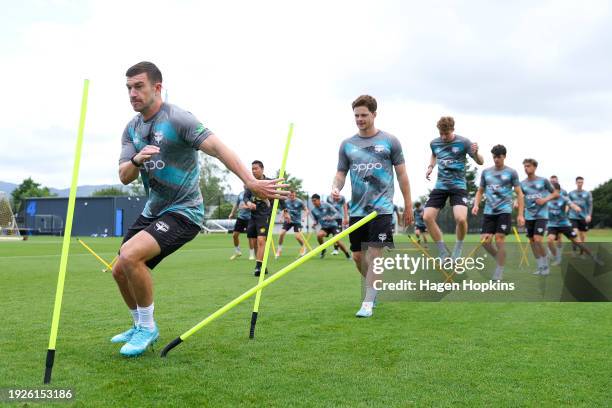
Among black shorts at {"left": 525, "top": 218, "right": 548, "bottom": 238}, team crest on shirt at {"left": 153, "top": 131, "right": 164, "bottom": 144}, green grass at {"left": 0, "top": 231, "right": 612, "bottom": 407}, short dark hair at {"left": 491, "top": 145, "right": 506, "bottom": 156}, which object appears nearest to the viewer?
green grass at {"left": 0, "top": 231, "right": 612, "bottom": 407}

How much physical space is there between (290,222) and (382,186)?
1238cm

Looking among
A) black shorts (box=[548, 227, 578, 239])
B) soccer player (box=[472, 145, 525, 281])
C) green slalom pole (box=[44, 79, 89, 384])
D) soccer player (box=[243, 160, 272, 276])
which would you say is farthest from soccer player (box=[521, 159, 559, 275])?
green slalom pole (box=[44, 79, 89, 384])

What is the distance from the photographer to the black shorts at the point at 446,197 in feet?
30.1

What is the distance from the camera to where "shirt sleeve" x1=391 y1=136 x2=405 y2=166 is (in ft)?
22.1

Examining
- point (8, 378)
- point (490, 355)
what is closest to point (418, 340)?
point (490, 355)

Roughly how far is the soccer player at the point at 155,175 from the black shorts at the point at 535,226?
9.28 metres

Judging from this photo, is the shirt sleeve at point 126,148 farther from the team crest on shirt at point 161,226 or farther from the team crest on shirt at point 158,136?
the team crest on shirt at point 161,226

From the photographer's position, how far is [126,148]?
4.81m

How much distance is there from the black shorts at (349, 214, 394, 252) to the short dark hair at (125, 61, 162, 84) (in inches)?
122

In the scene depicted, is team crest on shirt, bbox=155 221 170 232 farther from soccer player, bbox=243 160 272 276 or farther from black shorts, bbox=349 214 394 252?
soccer player, bbox=243 160 272 276

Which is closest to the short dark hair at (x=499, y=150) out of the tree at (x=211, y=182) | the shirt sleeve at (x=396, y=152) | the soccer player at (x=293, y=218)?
the shirt sleeve at (x=396, y=152)

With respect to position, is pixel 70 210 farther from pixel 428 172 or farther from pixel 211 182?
pixel 211 182

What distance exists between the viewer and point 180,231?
15.3 ft

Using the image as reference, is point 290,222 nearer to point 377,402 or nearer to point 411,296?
point 411,296
